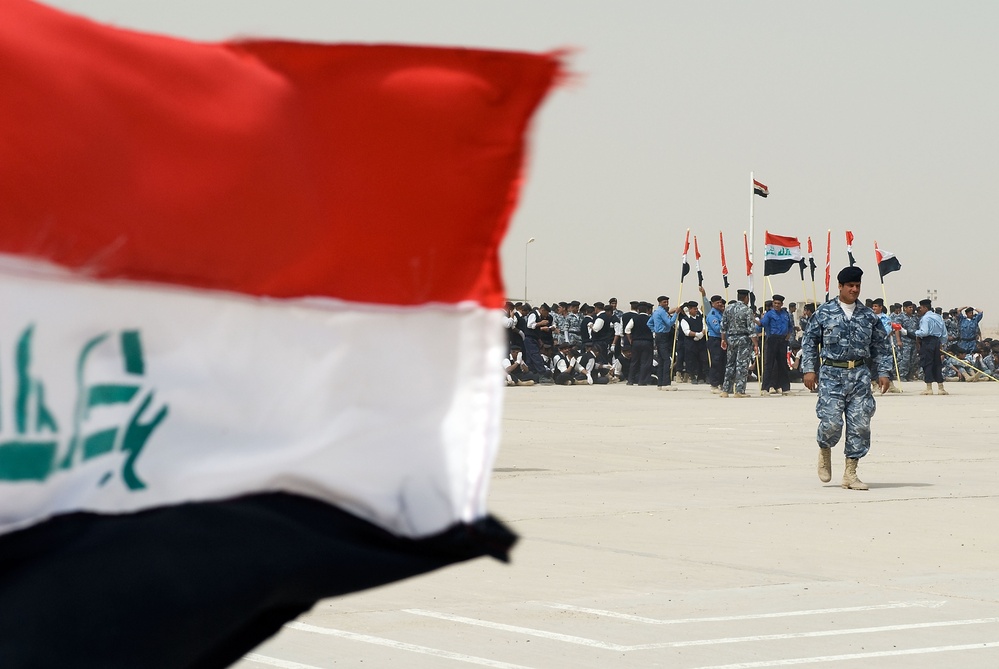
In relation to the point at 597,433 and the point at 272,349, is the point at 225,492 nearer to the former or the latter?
the point at 272,349

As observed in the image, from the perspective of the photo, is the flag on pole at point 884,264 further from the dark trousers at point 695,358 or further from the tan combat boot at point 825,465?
the tan combat boot at point 825,465

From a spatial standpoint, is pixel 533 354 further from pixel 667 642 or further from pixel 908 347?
pixel 667 642

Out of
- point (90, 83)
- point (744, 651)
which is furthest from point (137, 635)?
point (744, 651)

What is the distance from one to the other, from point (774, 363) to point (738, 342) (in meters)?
2.51

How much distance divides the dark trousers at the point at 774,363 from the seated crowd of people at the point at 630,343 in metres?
0.74

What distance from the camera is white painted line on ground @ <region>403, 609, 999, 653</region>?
691 cm

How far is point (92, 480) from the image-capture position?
8.16 feet

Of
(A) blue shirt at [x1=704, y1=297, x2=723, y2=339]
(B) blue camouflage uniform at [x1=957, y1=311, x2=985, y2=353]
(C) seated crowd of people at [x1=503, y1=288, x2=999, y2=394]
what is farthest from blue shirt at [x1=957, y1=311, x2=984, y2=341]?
(A) blue shirt at [x1=704, y1=297, x2=723, y2=339]

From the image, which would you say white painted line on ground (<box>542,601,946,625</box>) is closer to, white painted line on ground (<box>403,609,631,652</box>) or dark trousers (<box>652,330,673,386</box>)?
white painted line on ground (<box>403,609,631,652</box>)

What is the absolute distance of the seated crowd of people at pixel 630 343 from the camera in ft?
111

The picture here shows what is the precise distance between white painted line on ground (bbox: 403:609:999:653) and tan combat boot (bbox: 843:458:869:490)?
554cm

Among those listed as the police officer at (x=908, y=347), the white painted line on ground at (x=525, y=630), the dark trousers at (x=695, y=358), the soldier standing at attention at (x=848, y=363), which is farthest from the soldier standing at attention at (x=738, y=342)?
the white painted line on ground at (x=525, y=630)

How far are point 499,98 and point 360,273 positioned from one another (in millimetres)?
354

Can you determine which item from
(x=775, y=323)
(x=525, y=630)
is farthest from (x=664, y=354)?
(x=525, y=630)
